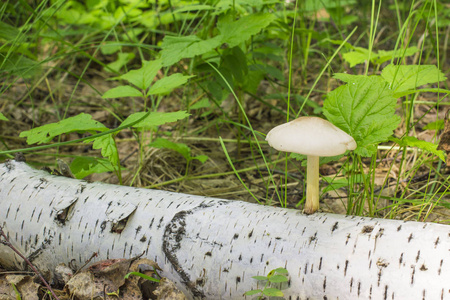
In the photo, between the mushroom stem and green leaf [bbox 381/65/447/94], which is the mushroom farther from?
green leaf [bbox 381/65/447/94]

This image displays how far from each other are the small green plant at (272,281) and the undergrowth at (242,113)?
455 millimetres

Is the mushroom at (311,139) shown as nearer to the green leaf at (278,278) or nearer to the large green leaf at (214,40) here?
the green leaf at (278,278)

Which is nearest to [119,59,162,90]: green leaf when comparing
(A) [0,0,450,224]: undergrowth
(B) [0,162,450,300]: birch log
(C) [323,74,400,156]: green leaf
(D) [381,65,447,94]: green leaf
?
(A) [0,0,450,224]: undergrowth

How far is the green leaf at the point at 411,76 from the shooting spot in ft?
5.21

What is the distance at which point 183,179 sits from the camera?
7.53 ft

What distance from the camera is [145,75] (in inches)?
78.5

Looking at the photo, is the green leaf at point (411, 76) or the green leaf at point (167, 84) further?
the green leaf at point (167, 84)

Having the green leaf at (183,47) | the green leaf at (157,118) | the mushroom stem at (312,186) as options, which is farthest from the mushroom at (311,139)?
the green leaf at (183,47)

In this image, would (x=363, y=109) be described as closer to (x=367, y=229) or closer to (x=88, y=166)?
(x=367, y=229)

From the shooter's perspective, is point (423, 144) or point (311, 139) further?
point (423, 144)

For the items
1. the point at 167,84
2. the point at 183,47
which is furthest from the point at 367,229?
the point at 183,47

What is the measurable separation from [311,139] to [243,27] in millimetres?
1144

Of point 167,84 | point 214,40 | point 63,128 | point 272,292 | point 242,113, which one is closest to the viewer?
point 272,292

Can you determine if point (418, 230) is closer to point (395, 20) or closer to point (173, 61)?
A: point (173, 61)
